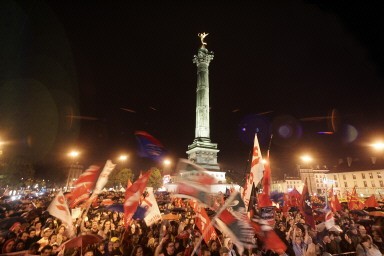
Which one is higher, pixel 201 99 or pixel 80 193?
pixel 201 99

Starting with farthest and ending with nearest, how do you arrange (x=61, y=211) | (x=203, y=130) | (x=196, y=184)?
(x=203, y=130)
(x=61, y=211)
(x=196, y=184)

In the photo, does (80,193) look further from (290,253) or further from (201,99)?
(201,99)

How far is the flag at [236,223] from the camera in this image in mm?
4895

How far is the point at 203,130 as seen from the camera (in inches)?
2393

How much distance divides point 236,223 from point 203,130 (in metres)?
55.7

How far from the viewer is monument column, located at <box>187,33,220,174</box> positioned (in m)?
57.7

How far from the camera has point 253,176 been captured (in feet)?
24.6

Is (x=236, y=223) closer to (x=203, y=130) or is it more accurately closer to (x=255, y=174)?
(x=255, y=174)

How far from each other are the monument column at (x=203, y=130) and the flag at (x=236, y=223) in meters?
50.3

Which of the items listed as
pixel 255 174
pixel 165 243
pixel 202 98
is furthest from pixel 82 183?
pixel 202 98

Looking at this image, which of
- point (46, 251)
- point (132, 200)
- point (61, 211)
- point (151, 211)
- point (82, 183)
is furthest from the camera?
point (82, 183)

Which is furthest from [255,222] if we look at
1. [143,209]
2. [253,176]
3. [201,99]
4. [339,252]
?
[201,99]

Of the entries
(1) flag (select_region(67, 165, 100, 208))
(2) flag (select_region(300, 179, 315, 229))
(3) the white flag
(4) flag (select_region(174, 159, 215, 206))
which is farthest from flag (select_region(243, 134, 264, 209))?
(1) flag (select_region(67, 165, 100, 208))

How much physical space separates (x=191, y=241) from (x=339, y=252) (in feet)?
16.3
